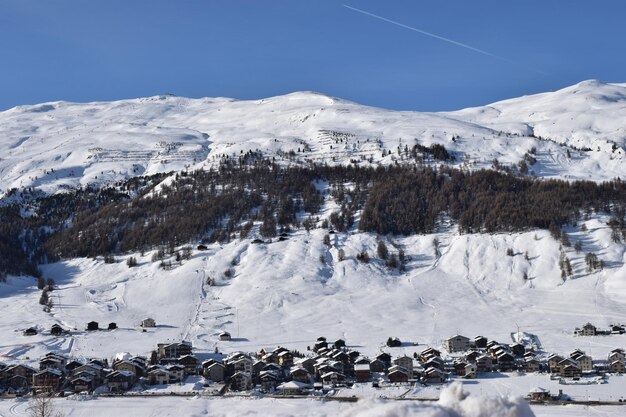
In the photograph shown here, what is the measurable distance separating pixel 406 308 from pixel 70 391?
132ft

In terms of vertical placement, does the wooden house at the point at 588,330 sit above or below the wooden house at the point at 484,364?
above

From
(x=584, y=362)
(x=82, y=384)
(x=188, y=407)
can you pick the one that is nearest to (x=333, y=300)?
(x=584, y=362)

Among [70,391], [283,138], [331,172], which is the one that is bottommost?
[70,391]

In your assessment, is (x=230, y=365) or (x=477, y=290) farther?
(x=477, y=290)

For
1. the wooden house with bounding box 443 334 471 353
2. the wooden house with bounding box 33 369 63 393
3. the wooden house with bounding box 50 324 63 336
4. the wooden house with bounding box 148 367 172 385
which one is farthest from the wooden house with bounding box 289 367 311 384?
the wooden house with bounding box 50 324 63 336

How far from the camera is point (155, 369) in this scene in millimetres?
54219

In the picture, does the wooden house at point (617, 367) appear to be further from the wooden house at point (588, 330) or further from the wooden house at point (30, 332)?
the wooden house at point (30, 332)

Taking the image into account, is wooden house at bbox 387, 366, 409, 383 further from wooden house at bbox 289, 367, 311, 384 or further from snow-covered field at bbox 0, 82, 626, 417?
wooden house at bbox 289, 367, 311, 384

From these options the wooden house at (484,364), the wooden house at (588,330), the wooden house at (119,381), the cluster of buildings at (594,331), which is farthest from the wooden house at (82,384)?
the wooden house at (588,330)

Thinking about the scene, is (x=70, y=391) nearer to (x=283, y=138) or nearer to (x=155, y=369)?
(x=155, y=369)

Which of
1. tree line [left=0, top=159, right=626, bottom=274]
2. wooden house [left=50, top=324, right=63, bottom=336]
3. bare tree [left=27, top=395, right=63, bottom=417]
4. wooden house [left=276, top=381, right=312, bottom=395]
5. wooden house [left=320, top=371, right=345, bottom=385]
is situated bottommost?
wooden house [left=320, top=371, right=345, bottom=385]

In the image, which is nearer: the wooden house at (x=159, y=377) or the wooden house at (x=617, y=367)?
the wooden house at (x=617, y=367)

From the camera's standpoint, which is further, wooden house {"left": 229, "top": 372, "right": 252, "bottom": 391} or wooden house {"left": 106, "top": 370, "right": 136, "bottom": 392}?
wooden house {"left": 106, "top": 370, "right": 136, "bottom": 392}

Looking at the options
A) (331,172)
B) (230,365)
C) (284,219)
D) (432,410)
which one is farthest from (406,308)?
(432,410)
